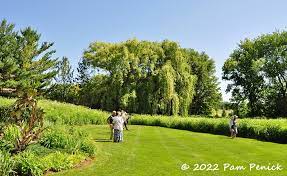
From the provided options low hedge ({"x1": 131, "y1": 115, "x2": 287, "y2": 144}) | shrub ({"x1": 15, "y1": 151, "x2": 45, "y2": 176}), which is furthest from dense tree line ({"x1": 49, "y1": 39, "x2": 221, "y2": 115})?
shrub ({"x1": 15, "y1": 151, "x2": 45, "y2": 176})

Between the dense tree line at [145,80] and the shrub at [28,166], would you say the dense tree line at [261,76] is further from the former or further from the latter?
the shrub at [28,166]

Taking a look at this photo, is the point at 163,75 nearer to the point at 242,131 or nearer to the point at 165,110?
the point at 165,110

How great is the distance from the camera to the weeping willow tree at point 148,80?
53469 mm

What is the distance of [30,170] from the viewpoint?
41.4ft

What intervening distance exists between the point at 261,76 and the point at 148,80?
24932 mm

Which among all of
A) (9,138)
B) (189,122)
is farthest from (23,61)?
(9,138)

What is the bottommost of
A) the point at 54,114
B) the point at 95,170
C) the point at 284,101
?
the point at 95,170

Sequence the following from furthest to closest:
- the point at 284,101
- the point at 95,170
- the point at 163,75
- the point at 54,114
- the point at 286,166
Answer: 1. the point at 284,101
2. the point at 163,75
3. the point at 54,114
4. the point at 286,166
5. the point at 95,170

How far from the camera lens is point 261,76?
229 ft

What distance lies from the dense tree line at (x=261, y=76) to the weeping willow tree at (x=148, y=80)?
17.9m

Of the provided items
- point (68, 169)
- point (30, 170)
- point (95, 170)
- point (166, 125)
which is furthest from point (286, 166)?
point (166, 125)

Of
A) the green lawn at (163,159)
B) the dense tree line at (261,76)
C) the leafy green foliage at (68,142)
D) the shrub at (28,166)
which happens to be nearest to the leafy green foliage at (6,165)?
the shrub at (28,166)

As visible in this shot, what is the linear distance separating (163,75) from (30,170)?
A: 40.9 m

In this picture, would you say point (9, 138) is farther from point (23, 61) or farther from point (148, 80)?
point (23, 61)
